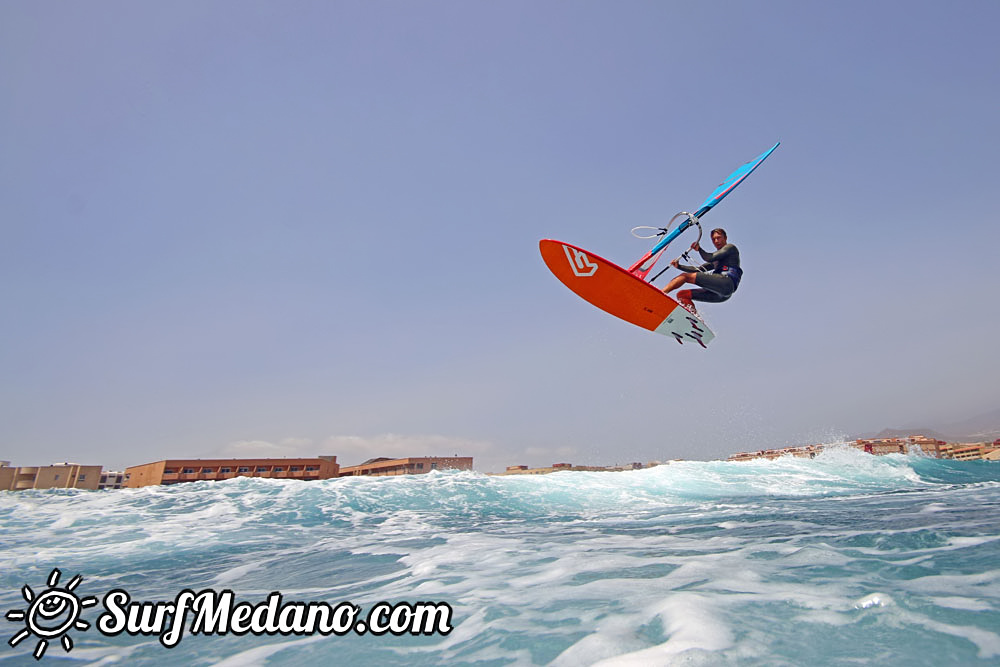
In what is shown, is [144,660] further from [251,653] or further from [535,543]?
[535,543]

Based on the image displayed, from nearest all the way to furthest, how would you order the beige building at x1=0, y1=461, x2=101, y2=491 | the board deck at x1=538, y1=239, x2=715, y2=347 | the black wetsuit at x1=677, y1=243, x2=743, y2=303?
the black wetsuit at x1=677, y1=243, x2=743, y2=303, the board deck at x1=538, y1=239, x2=715, y2=347, the beige building at x1=0, y1=461, x2=101, y2=491

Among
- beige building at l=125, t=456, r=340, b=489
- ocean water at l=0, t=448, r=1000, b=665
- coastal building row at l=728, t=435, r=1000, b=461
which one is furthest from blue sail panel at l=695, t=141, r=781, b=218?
coastal building row at l=728, t=435, r=1000, b=461

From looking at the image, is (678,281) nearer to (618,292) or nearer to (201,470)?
(618,292)

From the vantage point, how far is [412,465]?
2014 inches

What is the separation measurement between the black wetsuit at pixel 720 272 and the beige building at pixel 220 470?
156ft

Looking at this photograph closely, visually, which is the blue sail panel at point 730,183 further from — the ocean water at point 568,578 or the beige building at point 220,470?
the beige building at point 220,470

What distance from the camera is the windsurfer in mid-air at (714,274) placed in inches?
383

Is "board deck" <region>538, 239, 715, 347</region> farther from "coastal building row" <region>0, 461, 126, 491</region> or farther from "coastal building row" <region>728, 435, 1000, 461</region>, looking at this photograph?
"coastal building row" <region>0, 461, 126, 491</region>

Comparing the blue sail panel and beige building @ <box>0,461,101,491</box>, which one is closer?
the blue sail panel

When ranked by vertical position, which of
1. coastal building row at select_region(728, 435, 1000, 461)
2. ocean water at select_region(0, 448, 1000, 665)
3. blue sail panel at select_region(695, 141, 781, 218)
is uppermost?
blue sail panel at select_region(695, 141, 781, 218)

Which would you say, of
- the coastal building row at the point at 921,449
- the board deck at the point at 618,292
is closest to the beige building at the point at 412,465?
the coastal building row at the point at 921,449

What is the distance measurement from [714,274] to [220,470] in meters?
49.3

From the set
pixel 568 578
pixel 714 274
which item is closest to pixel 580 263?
pixel 714 274

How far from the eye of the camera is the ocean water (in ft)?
10.5
